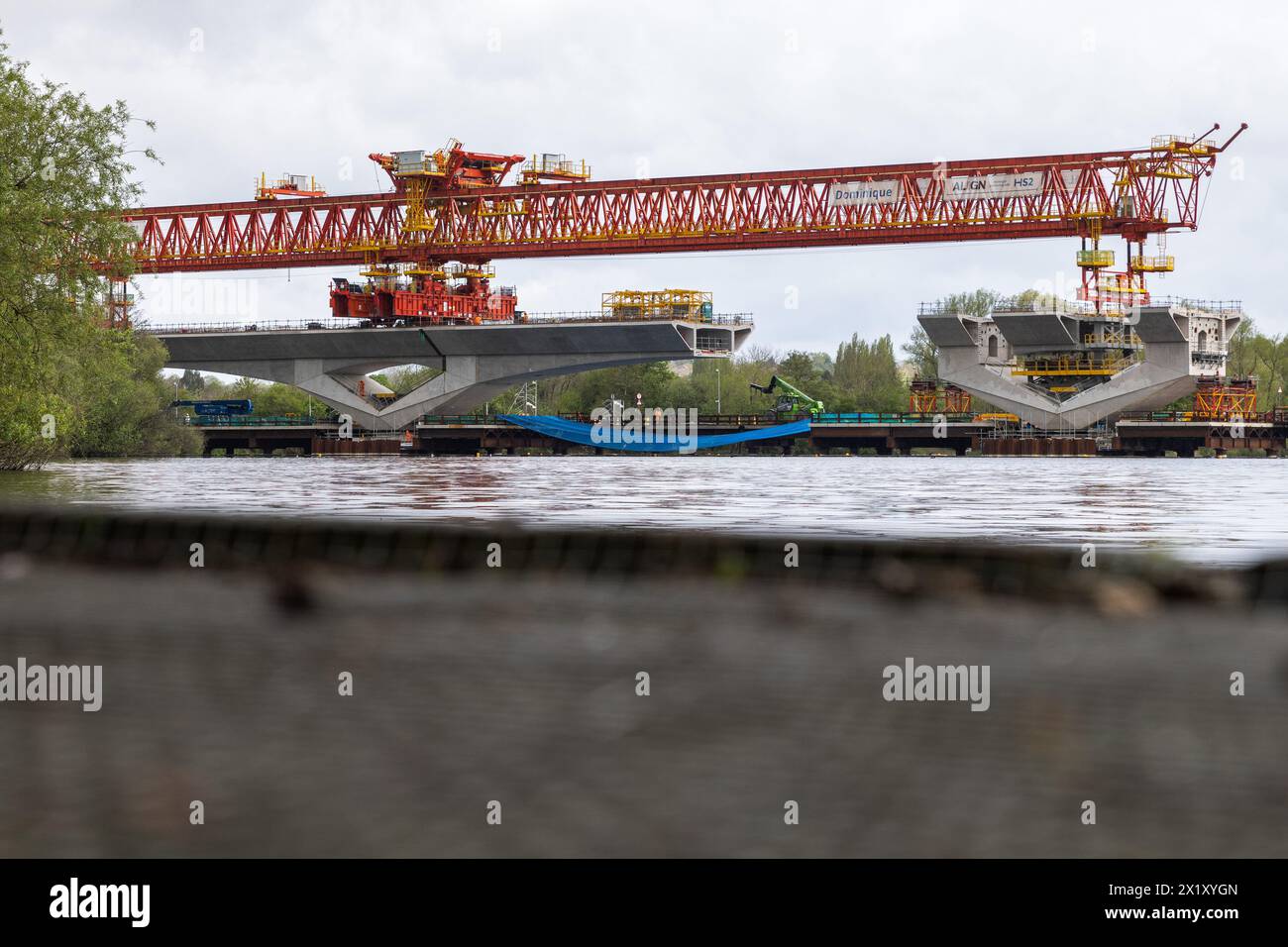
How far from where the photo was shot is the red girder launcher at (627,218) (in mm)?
103812

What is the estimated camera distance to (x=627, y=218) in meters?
113

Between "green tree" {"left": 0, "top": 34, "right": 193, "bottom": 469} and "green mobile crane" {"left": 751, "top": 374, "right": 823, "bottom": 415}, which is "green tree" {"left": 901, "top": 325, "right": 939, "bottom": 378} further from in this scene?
"green tree" {"left": 0, "top": 34, "right": 193, "bottom": 469}

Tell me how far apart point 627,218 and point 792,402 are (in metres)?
19.9

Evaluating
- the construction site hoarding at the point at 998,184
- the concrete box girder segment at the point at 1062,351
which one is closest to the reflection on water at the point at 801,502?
the concrete box girder segment at the point at 1062,351

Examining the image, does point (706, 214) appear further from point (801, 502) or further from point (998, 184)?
point (801, 502)

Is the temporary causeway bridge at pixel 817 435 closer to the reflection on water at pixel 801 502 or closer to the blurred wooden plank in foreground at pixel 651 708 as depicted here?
the reflection on water at pixel 801 502

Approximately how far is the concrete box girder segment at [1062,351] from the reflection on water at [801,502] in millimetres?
64440

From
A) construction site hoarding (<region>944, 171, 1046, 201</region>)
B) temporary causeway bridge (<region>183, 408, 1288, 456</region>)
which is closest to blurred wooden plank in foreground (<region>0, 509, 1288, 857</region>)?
temporary causeway bridge (<region>183, 408, 1288, 456</region>)

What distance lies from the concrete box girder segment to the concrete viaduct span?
16181mm

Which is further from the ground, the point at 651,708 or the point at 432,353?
the point at 432,353

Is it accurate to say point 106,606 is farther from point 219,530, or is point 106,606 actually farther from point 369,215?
point 369,215

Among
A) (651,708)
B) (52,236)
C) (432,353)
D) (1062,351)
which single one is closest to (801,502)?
(651,708)

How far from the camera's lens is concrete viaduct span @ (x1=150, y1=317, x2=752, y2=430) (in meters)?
111

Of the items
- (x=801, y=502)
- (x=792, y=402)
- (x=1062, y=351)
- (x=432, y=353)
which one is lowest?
(x=801, y=502)
